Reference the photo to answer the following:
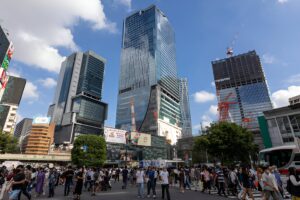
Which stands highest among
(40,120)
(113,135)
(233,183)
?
(40,120)

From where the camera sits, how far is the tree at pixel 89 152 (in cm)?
4822

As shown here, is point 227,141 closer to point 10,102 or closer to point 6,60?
point 6,60

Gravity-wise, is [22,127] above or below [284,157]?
above

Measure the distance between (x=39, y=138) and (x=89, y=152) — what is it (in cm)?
7584

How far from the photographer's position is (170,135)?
433ft

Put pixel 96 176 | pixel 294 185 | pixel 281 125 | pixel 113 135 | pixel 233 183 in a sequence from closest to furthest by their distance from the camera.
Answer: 1. pixel 294 185
2. pixel 233 183
3. pixel 96 176
4. pixel 281 125
5. pixel 113 135

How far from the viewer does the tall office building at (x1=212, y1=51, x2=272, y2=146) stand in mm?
148000

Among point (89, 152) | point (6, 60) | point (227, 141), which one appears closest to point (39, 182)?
point (227, 141)

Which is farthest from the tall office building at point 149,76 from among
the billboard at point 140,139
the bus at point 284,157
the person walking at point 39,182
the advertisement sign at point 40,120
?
the person walking at point 39,182

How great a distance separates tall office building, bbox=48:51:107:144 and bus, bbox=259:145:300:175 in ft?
426

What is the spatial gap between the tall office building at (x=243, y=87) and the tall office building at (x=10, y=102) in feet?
458

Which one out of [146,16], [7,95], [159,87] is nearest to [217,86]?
[159,87]

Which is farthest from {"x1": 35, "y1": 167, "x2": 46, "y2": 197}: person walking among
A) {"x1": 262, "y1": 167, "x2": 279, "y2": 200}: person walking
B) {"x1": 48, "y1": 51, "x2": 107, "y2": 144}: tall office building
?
{"x1": 48, "y1": 51, "x2": 107, "y2": 144}: tall office building

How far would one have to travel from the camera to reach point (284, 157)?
1741 centimetres
